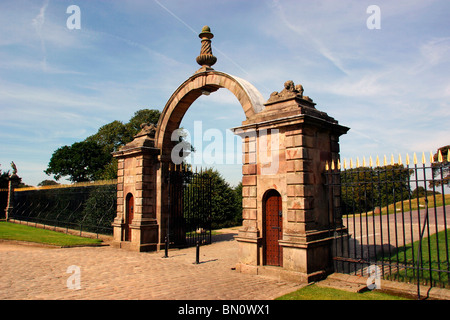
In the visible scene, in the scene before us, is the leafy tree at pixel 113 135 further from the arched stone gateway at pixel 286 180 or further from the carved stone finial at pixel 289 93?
the carved stone finial at pixel 289 93

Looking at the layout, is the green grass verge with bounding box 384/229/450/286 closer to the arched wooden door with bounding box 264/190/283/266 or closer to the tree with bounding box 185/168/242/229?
the arched wooden door with bounding box 264/190/283/266

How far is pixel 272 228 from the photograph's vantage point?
28.3ft

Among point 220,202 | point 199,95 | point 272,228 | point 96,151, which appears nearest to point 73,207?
point 220,202

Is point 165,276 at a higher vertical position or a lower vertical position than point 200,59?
lower

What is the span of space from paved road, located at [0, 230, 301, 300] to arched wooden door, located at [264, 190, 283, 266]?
648 mm

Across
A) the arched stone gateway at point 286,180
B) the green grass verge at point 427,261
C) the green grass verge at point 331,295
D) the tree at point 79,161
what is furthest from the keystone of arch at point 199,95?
the tree at point 79,161

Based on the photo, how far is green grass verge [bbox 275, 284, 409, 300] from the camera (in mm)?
6371

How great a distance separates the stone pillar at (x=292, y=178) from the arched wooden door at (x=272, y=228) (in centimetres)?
15

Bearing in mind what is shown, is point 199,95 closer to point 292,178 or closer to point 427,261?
point 292,178

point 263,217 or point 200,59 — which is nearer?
point 263,217
